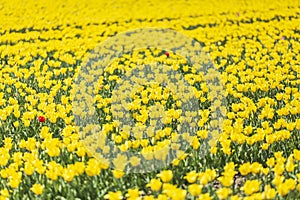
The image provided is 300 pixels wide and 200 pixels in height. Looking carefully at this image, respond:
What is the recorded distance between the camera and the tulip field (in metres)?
4.12

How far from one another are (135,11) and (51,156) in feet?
39.6

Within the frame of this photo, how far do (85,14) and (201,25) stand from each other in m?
4.55

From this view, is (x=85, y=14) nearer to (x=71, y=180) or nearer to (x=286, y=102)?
(x=286, y=102)

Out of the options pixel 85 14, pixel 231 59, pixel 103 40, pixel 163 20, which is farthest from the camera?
pixel 85 14

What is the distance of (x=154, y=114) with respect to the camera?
5609mm

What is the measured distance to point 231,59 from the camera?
8.94 m

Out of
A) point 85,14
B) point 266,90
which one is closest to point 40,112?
point 266,90

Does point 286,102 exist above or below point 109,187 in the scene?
above

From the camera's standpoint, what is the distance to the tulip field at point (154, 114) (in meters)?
4.12

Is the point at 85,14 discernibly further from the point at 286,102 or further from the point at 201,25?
the point at 286,102

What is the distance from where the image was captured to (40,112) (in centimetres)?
598

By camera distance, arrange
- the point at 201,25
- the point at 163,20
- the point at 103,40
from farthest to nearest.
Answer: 1. the point at 163,20
2. the point at 201,25
3. the point at 103,40

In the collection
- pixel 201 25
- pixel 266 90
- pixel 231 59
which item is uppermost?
pixel 201 25

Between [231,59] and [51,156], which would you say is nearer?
[51,156]
